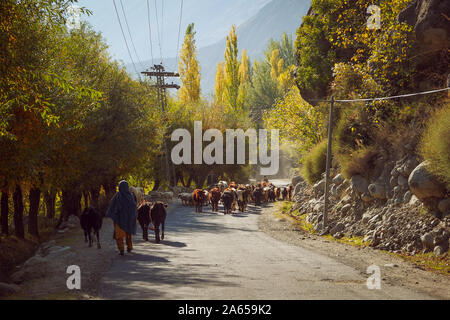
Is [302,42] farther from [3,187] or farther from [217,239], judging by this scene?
[3,187]

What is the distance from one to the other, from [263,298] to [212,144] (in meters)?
47.2

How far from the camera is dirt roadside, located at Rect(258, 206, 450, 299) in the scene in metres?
10.2

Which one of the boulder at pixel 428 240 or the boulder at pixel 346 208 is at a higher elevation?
the boulder at pixel 346 208

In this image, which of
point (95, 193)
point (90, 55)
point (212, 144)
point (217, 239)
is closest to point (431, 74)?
point (217, 239)

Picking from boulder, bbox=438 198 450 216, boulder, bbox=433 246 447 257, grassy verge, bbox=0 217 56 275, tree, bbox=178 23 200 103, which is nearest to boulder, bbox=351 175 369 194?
boulder, bbox=438 198 450 216

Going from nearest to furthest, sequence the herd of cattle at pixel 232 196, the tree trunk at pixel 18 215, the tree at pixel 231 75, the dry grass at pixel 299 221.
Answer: the tree trunk at pixel 18 215
the dry grass at pixel 299 221
the herd of cattle at pixel 232 196
the tree at pixel 231 75

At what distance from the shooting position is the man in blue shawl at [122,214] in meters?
13.4

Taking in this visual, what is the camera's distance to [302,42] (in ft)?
105

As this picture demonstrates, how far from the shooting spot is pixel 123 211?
530 inches

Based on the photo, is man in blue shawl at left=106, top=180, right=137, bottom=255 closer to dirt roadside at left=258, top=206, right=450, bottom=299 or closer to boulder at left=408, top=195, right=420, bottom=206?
dirt roadside at left=258, top=206, right=450, bottom=299

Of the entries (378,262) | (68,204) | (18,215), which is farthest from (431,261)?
(68,204)

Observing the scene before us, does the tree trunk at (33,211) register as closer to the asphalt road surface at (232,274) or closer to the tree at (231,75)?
the asphalt road surface at (232,274)

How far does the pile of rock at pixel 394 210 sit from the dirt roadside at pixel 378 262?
877 mm

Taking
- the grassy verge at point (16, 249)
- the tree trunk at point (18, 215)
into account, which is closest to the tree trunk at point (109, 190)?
the grassy verge at point (16, 249)
